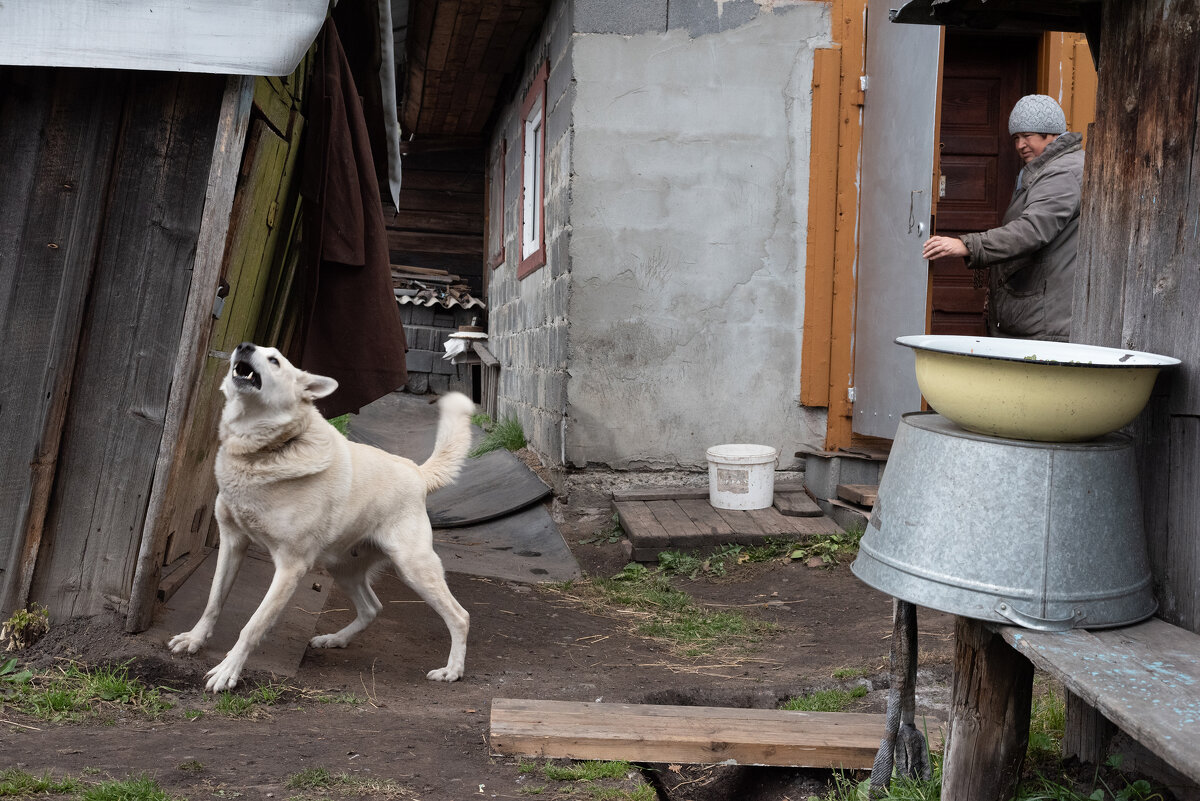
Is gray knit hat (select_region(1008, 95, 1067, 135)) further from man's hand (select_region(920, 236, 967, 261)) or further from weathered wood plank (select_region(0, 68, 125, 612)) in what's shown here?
weathered wood plank (select_region(0, 68, 125, 612))

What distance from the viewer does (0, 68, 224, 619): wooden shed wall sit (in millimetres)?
3215

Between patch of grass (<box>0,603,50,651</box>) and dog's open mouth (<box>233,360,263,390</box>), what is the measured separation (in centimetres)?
102

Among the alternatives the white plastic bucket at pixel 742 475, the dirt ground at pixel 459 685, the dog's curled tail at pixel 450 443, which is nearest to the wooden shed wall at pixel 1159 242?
the dirt ground at pixel 459 685

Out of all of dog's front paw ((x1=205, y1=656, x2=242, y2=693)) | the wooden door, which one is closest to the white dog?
dog's front paw ((x1=205, y1=656, x2=242, y2=693))

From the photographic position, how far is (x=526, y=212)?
27.7 ft

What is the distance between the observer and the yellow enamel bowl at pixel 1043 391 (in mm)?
1992

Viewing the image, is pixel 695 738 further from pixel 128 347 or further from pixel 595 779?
pixel 128 347

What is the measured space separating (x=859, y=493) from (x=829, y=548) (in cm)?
46

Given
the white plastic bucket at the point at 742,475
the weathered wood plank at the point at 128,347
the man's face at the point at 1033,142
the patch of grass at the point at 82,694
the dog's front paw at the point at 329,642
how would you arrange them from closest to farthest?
the patch of grass at the point at 82,694 < the weathered wood plank at the point at 128,347 < the dog's front paw at the point at 329,642 < the man's face at the point at 1033,142 < the white plastic bucket at the point at 742,475

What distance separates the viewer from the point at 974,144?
6887mm

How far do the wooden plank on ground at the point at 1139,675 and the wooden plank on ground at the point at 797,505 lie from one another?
3622mm

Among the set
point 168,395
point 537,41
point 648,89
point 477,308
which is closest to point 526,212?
point 537,41

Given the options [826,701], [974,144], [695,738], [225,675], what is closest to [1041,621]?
[695,738]

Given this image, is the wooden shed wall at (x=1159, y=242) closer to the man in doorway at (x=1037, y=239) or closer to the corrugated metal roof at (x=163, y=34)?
the man in doorway at (x=1037, y=239)
